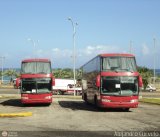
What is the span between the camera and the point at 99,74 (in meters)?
28.8

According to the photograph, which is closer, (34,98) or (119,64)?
(119,64)

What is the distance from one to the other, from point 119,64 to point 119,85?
54.3 inches

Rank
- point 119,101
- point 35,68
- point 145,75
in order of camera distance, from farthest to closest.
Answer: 1. point 145,75
2. point 35,68
3. point 119,101

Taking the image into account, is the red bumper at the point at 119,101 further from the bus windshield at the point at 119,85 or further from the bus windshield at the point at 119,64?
the bus windshield at the point at 119,64

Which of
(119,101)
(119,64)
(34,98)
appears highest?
(119,64)

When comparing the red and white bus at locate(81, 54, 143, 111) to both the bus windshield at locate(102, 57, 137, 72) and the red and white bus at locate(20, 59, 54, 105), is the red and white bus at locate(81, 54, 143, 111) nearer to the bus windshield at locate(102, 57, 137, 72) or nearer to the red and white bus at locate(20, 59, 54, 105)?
the bus windshield at locate(102, 57, 137, 72)

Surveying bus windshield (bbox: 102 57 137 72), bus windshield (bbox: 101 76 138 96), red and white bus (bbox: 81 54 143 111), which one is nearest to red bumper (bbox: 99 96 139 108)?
red and white bus (bbox: 81 54 143 111)

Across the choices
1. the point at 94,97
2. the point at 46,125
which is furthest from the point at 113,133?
the point at 94,97

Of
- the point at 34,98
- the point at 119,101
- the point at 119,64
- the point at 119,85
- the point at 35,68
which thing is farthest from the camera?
the point at 35,68

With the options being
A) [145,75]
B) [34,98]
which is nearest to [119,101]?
[34,98]

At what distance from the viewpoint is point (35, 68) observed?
33.7m

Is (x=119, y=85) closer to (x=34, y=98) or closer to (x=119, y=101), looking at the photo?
(x=119, y=101)

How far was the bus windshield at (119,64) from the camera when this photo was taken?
94.4ft

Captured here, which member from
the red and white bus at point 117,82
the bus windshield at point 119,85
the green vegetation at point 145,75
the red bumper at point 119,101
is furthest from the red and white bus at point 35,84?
the green vegetation at point 145,75
